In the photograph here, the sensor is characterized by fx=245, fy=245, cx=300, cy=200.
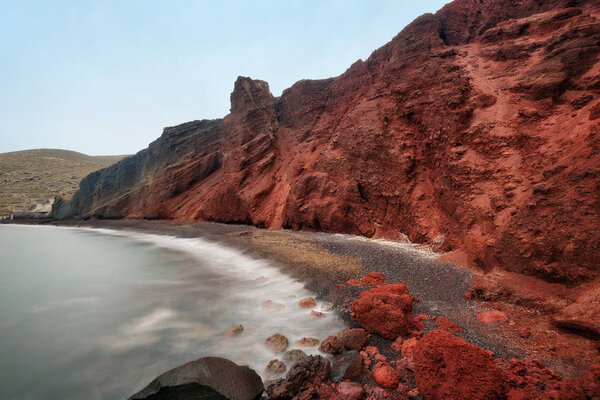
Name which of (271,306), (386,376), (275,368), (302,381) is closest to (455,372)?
(386,376)

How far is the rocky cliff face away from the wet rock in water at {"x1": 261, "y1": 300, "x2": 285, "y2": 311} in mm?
5733

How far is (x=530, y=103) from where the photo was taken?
9.17 m

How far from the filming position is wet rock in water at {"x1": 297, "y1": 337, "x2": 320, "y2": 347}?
4.56 meters

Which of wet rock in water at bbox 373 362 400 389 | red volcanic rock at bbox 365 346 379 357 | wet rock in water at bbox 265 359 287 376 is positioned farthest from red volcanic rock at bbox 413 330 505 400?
wet rock in water at bbox 265 359 287 376

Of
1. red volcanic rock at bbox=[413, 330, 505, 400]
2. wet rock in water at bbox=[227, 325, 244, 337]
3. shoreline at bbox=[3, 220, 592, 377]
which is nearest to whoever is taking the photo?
red volcanic rock at bbox=[413, 330, 505, 400]

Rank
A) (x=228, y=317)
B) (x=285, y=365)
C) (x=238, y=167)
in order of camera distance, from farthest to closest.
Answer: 1. (x=238, y=167)
2. (x=228, y=317)
3. (x=285, y=365)

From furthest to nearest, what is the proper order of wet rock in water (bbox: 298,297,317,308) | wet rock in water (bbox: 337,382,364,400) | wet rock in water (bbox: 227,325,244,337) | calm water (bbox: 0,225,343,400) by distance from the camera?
wet rock in water (bbox: 298,297,317,308), wet rock in water (bbox: 227,325,244,337), calm water (bbox: 0,225,343,400), wet rock in water (bbox: 337,382,364,400)

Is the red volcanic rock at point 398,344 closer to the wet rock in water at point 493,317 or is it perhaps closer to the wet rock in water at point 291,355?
the wet rock in water at point 291,355

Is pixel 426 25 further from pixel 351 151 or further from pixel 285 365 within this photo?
pixel 285 365

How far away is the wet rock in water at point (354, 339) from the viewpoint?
415 cm

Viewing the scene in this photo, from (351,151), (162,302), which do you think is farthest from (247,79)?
(162,302)

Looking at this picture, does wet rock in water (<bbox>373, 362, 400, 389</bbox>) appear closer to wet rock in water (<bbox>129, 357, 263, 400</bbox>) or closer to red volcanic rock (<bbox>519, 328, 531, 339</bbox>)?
wet rock in water (<bbox>129, 357, 263, 400</bbox>)

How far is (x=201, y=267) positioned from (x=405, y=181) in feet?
35.9

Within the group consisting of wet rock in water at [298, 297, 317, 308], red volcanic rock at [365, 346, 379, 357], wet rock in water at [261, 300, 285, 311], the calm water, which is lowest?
the calm water
